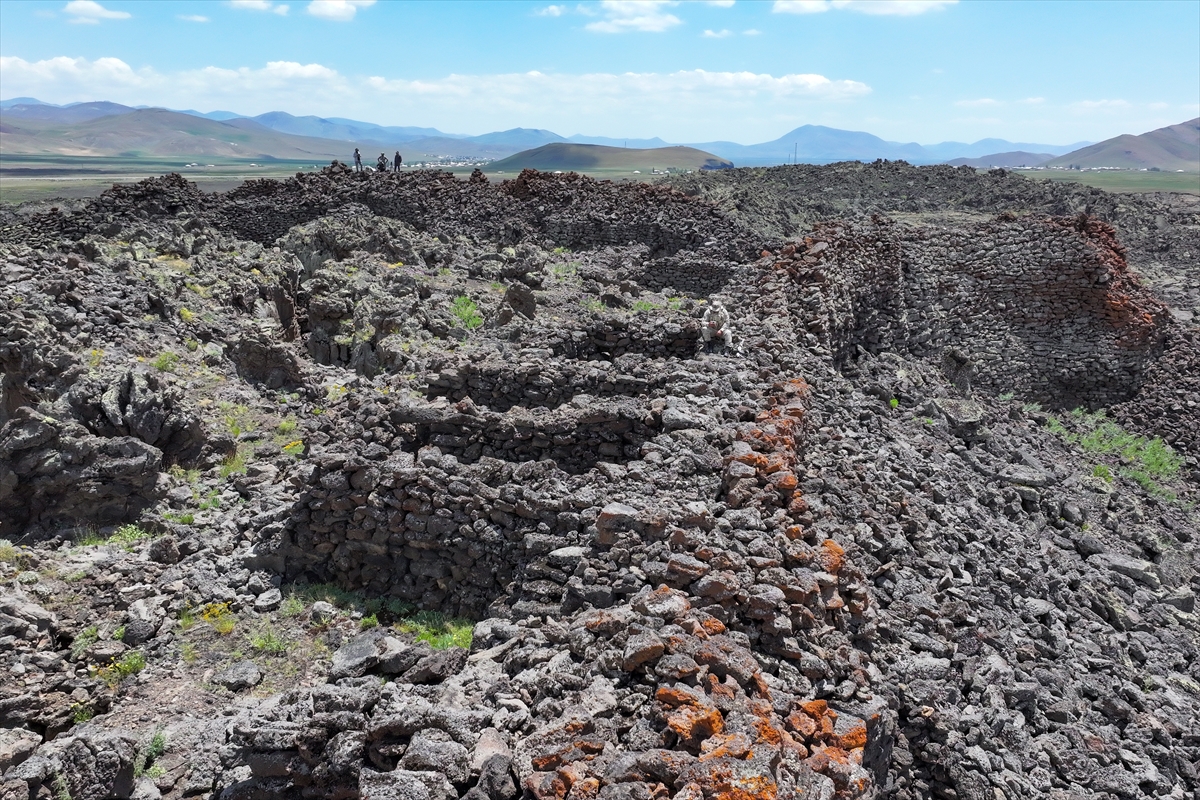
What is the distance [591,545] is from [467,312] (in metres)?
12.3

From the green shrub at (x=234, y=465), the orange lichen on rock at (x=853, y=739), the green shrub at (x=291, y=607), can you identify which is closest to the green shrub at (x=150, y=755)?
the green shrub at (x=291, y=607)

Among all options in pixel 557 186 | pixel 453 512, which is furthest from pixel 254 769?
pixel 557 186

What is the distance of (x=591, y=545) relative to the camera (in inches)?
262

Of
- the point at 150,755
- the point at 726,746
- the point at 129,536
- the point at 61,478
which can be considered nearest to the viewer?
the point at 726,746

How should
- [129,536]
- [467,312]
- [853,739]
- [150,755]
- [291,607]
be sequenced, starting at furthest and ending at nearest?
[467,312] → [129,536] → [291,607] → [150,755] → [853,739]

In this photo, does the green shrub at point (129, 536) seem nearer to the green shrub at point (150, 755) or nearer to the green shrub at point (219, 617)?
the green shrub at point (219, 617)

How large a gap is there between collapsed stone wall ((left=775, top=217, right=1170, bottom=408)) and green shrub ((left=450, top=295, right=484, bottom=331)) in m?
7.75

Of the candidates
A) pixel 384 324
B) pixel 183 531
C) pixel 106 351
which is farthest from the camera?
pixel 384 324

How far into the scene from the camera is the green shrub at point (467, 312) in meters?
17.5

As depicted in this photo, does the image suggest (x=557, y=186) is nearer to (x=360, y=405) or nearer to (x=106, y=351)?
(x=106, y=351)

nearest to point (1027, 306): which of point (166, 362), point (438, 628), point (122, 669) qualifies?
point (438, 628)

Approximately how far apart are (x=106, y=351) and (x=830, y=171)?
46.4 meters

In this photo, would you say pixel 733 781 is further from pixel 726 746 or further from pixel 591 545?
pixel 591 545

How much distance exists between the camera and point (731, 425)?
27.1 ft
